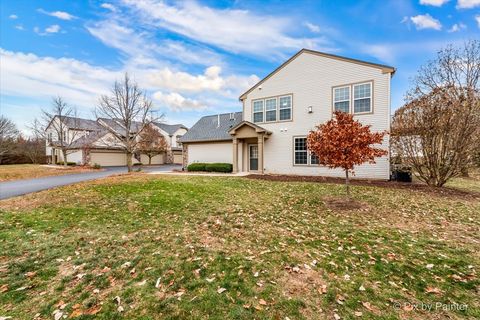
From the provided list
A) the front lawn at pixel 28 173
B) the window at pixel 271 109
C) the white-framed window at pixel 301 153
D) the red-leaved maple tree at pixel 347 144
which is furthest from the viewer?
the front lawn at pixel 28 173

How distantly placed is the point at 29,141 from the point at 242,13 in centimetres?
4226

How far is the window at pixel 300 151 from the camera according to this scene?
15.0 metres

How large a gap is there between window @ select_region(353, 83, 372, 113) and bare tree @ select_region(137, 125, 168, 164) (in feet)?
84.0

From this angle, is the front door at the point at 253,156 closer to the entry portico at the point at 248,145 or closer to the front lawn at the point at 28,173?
the entry portico at the point at 248,145

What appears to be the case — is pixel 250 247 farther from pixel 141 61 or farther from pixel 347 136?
pixel 141 61

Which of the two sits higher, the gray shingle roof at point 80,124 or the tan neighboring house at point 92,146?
the gray shingle roof at point 80,124

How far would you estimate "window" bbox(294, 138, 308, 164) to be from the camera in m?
15.0

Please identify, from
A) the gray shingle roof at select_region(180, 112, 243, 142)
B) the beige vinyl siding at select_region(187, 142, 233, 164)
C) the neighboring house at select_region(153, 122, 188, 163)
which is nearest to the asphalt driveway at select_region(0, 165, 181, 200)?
the beige vinyl siding at select_region(187, 142, 233, 164)

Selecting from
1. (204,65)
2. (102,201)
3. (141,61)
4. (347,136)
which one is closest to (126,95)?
(141,61)

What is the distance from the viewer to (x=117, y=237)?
4887mm

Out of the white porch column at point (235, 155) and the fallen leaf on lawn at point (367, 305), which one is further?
the white porch column at point (235, 155)

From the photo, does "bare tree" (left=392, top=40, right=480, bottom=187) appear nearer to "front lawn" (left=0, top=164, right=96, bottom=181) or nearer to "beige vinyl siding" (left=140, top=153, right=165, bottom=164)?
"front lawn" (left=0, top=164, right=96, bottom=181)

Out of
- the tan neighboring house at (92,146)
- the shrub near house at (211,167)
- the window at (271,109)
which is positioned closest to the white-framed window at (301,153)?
the window at (271,109)

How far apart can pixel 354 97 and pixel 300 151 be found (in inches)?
180
